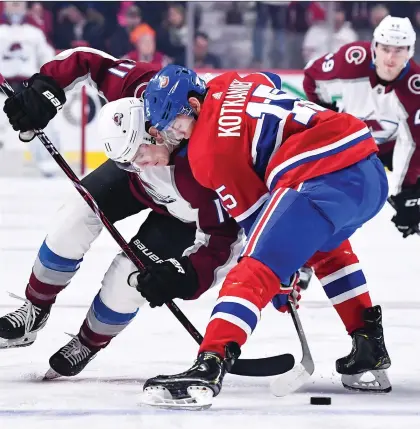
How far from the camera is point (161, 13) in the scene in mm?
8062

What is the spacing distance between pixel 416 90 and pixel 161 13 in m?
Result: 3.54

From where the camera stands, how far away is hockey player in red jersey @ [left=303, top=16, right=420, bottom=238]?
4.74 meters

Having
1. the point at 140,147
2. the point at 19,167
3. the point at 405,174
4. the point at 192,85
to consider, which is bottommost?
the point at 19,167

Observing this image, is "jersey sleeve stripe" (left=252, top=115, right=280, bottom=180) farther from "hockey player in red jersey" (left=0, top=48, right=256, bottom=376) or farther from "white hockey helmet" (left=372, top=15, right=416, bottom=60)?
"white hockey helmet" (left=372, top=15, right=416, bottom=60)

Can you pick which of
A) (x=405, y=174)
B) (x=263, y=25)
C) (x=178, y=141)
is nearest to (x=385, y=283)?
(x=405, y=174)

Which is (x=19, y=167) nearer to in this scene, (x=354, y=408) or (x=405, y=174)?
(x=405, y=174)

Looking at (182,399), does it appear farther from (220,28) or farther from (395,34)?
(220,28)

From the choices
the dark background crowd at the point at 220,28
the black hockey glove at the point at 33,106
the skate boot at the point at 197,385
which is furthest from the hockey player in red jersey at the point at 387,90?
the dark background crowd at the point at 220,28

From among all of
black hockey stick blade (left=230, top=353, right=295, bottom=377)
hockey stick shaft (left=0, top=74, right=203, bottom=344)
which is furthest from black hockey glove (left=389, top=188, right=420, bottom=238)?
black hockey stick blade (left=230, top=353, right=295, bottom=377)

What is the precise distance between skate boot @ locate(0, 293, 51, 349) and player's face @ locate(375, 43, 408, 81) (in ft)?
6.85

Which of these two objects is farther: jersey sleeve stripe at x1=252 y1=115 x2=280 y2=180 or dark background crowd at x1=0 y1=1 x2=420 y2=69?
dark background crowd at x1=0 y1=1 x2=420 y2=69

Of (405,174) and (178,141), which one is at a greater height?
(178,141)

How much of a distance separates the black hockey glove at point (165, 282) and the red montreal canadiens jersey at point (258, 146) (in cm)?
22

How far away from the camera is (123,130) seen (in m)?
2.86
